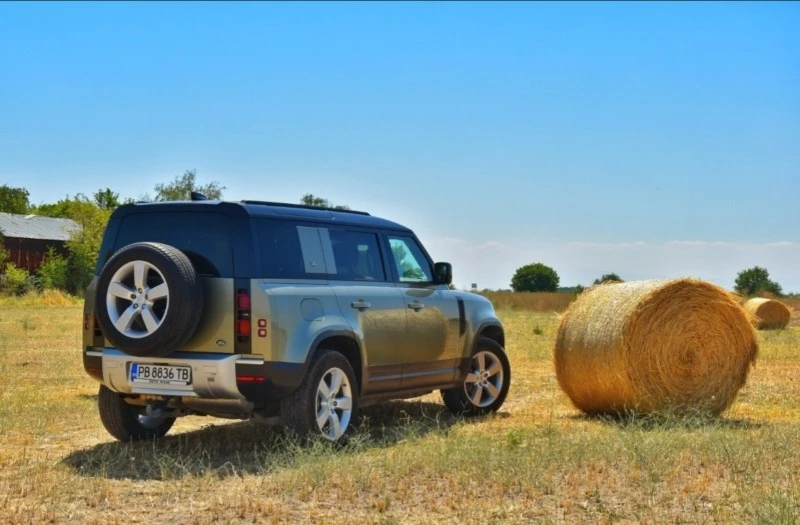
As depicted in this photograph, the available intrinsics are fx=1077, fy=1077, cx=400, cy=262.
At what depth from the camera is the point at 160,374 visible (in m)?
8.70

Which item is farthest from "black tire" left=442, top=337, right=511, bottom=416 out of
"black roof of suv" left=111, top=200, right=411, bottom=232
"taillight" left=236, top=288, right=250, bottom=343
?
"taillight" left=236, top=288, right=250, bottom=343

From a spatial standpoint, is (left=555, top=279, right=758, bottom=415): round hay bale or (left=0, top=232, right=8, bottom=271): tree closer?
(left=555, top=279, right=758, bottom=415): round hay bale

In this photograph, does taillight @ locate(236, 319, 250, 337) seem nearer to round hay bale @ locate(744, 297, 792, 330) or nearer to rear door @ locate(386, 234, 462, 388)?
rear door @ locate(386, 234, 462, 388)

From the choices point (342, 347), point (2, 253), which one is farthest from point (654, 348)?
point (2, 253)

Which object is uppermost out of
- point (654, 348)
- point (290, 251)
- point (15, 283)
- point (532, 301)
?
point (15, 283)

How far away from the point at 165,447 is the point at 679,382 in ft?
17.4

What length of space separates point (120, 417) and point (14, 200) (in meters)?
88.5

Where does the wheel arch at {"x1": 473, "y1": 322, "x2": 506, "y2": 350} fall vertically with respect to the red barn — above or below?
below

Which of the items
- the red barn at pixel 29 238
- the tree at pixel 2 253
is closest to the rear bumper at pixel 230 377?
the tree at pixel 2 253

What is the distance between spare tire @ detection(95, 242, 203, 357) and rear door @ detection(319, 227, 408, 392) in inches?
55.9

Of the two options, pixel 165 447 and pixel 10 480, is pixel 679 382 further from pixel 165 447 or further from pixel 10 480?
pixel 10 480

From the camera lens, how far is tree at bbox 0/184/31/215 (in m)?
91.1

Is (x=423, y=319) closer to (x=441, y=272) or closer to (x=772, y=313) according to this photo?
(x=441, y=272)

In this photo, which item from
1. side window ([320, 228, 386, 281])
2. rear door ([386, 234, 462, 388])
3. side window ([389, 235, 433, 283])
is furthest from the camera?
side window ([389, 235, 433, 283])
